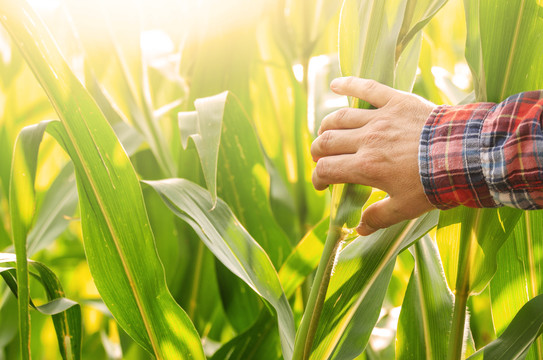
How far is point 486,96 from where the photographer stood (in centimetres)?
46

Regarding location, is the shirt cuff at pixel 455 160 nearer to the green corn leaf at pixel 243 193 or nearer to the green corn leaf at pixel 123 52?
the green corn leaf at pixel 243 193

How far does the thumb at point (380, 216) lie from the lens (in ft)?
1.43

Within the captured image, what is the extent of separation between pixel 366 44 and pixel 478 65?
0.10 meters

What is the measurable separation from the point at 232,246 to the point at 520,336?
29 centimetres

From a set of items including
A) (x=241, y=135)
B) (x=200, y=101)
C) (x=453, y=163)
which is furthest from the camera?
(x=241, y=135)

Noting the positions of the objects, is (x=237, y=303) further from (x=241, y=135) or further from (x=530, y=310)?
(x=530, y=310)

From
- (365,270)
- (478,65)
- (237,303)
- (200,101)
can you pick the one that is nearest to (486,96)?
(478,65)

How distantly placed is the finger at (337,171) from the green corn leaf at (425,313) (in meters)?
0.18

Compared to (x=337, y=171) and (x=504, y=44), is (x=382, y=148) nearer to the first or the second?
(x=337, y=171)

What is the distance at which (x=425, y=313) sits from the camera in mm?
580

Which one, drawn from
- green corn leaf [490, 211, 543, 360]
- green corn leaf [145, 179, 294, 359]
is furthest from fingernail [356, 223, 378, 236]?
green corn leaf [490, 211, 543, 360]

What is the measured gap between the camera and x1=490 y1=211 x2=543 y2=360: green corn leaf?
58cm

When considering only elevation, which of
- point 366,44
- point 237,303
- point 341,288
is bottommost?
point 237,303

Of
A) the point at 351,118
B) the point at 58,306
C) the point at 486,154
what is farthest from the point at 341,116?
the point at 58,306
